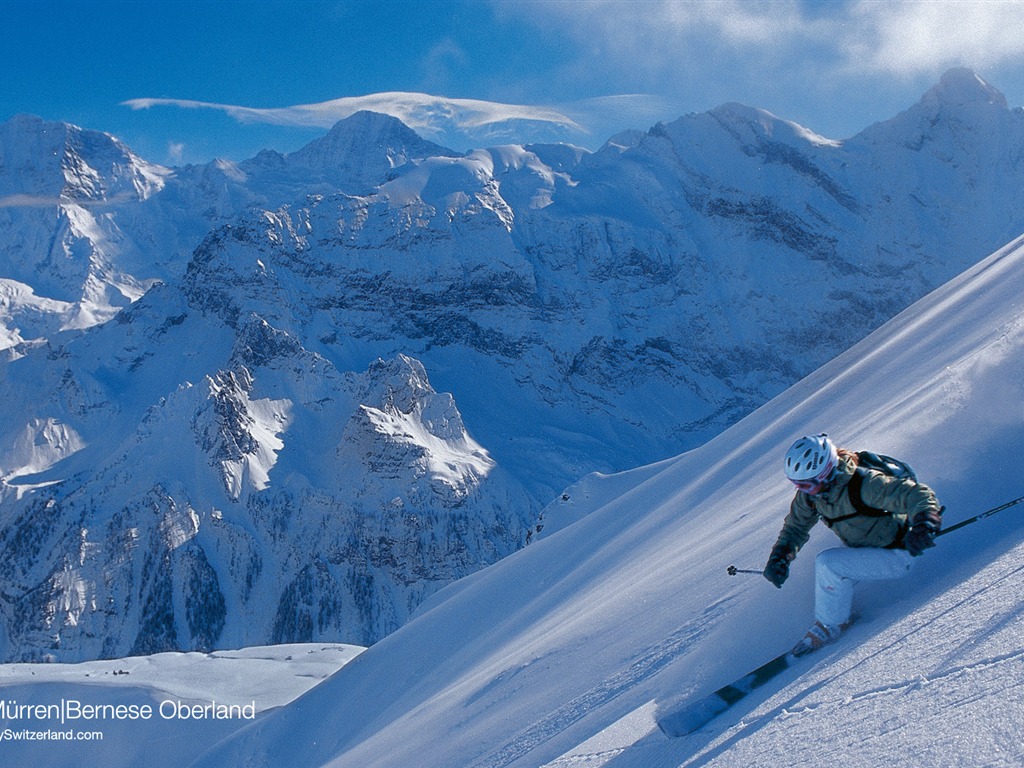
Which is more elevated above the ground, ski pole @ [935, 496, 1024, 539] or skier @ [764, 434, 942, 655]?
skier @ [764, 434, 942, 655]

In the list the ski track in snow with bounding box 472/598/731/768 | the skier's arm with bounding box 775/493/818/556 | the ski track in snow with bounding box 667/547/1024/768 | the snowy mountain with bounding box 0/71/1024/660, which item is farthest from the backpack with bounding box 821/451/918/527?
the snowy mountain with bounding box 0/71/1024/660

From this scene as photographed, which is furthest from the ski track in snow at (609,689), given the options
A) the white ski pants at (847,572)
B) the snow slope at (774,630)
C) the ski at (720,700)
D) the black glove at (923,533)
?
the black glove at (923,533)

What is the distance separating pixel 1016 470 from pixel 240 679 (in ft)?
98.9

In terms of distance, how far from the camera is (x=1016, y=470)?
18.4ft

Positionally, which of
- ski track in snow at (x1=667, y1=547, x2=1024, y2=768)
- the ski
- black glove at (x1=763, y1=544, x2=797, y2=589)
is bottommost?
ski track in snow at (x1=667, y1=547, x2=1024, y2=768)

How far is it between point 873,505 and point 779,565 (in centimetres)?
79

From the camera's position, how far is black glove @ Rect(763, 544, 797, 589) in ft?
18.7

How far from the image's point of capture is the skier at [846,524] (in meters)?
5.07

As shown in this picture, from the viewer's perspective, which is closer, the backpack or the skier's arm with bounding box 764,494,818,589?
the backpack

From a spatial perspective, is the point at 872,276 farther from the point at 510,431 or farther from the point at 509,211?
the point at 510,431

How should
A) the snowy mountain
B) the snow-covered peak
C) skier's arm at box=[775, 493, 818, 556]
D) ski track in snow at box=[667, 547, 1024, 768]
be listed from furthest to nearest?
the snow-covered peak → the snowy mountain → skier's arm at box=[775, 493, 818, 556] → ski track in snow at box=[667, 547, 1024, 768]

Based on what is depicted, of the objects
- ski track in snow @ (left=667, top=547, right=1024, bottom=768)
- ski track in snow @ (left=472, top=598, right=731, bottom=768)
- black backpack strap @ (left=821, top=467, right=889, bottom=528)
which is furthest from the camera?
ski track in snow @ (left=472, top=598, right=731, bottom=768)

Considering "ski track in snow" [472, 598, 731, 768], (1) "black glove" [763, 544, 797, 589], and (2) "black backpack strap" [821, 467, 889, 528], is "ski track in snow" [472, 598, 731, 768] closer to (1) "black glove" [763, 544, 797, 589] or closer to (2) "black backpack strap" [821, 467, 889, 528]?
(1) "black glove" [763, 544, 797, 589]

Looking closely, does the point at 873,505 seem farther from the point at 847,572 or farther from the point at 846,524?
the point at 847,572
